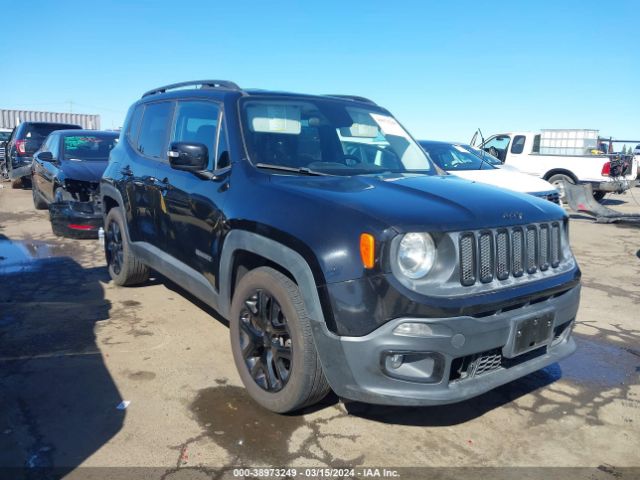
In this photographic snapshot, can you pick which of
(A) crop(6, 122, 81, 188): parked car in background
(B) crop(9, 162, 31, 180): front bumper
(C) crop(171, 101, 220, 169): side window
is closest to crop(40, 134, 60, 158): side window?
(B) crop(9, 162, 31, 180): front bumper

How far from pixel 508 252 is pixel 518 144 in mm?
13046

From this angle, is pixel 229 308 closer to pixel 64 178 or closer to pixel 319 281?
pixel 319 281

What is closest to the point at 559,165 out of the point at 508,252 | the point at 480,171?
the point at 480,171

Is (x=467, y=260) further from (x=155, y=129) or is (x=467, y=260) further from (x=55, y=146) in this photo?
(x=55, y=146)

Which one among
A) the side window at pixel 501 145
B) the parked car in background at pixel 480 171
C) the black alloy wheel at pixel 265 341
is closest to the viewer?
the black alloy wheel at pixel 265 341

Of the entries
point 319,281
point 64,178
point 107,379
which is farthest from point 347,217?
point 64,178

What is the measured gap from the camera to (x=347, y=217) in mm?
2584

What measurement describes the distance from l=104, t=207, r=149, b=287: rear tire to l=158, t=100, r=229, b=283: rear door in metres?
1.18

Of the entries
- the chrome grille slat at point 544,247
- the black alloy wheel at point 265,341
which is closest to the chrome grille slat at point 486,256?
the chrome grille slat at point 544,247

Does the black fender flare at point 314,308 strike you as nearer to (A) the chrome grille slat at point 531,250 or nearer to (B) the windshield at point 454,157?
(A) the chrome grille slat at point 531,250

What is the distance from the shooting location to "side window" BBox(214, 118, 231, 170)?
140 inches

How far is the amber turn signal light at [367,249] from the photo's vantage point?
2.45m

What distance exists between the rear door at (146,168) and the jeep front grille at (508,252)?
268cm

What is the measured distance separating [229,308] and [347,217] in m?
1.24
